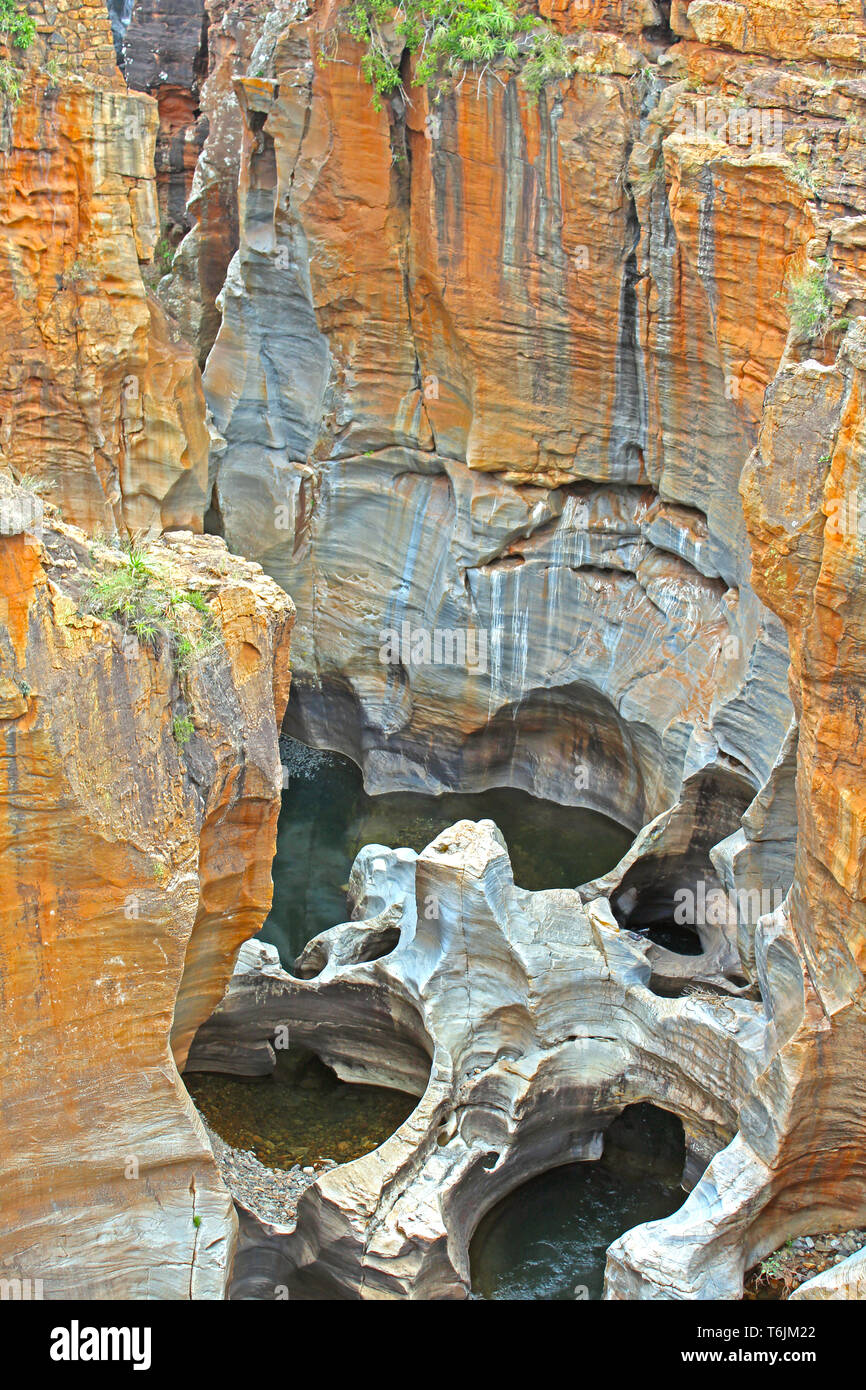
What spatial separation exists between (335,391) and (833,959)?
11.2 metres

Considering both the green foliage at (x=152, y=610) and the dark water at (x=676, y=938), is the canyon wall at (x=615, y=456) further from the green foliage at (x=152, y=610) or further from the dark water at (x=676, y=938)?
the green foliage at (x=152, y=610)

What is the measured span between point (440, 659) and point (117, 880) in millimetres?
10514

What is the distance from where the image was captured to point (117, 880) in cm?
873

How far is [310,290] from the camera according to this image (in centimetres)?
1881

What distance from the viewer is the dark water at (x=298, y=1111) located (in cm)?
1334

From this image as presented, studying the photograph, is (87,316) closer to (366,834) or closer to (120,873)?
(366,834)

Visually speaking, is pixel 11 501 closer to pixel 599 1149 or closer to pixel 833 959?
pixel 833 959

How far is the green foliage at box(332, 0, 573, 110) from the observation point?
15.8 meters

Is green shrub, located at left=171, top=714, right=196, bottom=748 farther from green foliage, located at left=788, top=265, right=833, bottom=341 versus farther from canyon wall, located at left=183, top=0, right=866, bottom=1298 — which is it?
green foliage, located at left=788, top=265, right=833, bottom=341

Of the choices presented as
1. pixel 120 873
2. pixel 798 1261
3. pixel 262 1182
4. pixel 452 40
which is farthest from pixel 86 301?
pixel 798 1261

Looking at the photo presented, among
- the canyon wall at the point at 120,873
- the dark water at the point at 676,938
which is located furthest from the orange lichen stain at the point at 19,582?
the dark water at the point at 676,938

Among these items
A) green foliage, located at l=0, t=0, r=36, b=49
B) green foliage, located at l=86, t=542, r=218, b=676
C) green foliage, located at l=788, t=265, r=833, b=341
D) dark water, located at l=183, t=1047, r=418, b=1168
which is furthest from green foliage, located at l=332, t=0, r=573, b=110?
dark water, located at l=183, t=1047, r=418, b=1168

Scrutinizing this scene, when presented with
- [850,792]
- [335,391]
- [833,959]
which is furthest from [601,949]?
[335,391]

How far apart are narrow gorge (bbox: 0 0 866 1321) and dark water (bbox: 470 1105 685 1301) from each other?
0.14ft
